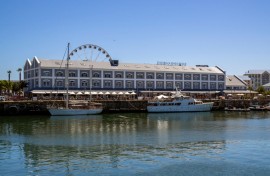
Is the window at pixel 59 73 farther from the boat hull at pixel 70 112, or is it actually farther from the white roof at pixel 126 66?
the boat hull at pixel 70 112

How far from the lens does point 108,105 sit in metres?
89.9

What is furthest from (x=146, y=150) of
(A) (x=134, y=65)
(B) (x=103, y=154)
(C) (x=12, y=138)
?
(A) (x=134, y=65)

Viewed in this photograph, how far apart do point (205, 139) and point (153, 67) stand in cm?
7133

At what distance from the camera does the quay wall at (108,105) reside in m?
80.3

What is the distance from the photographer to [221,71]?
12262 centimetres

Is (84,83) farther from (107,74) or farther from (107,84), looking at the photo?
(107,74)

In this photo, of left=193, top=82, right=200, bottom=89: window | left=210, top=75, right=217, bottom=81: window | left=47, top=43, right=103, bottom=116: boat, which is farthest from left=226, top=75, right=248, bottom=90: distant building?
left=47, top=43, right=103, bottom=116: boat

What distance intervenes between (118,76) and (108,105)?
18807mm

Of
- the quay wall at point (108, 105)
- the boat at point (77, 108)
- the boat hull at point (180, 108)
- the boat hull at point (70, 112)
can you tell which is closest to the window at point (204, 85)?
the quay wall at point (108, 105)

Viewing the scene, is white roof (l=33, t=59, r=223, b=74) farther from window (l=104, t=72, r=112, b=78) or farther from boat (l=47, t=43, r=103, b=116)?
boat (l=47, t=43, r=103, b=116)

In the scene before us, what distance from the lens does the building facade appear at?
99.1m

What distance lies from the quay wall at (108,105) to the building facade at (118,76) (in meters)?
7.69

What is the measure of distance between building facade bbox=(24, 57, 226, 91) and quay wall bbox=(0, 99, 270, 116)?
7.69 m

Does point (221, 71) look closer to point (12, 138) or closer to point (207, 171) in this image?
point (12, 138)
